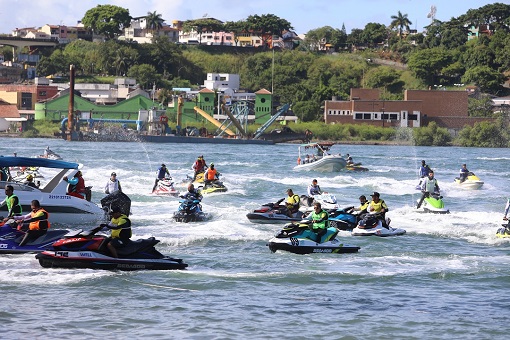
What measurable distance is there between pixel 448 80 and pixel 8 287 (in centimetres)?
15350

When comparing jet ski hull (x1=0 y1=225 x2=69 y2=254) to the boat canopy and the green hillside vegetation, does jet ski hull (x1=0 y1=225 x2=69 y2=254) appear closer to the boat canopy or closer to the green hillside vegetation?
the boat canopy

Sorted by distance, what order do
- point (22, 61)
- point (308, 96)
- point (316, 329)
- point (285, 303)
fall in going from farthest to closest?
1. point (22, 61)
2. point (308, 96)
3. point (285, 303)
4. point (316, 329)

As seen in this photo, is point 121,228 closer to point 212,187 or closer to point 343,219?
point 343,219

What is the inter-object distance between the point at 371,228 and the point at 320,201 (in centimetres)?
377

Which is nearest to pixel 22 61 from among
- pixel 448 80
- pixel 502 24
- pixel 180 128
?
pixel 180 128

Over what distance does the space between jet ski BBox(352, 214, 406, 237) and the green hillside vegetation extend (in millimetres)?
113699

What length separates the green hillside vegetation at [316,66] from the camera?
529ft

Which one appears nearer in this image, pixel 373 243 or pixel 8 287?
pixel 8 287

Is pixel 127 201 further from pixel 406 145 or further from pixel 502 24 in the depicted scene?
pixel 502 24

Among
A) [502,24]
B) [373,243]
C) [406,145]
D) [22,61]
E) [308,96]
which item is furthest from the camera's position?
[502,24]

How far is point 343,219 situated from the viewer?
30.5 metres

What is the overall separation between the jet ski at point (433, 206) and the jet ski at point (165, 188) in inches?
405

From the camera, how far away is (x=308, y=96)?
162 meters

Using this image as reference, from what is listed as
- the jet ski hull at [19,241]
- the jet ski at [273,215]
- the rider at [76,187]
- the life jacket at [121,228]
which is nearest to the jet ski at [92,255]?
the life jacket at [121,228]
